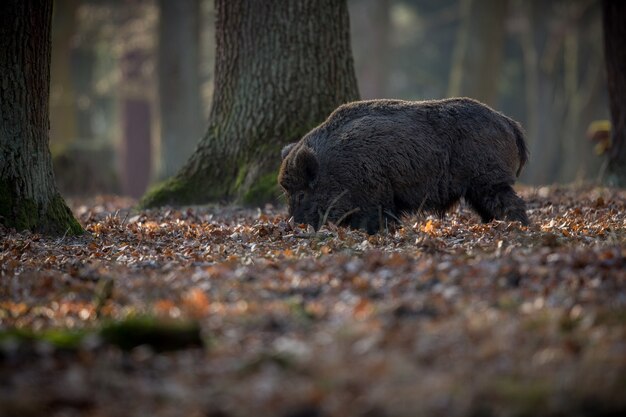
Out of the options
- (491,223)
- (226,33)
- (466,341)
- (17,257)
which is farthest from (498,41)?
(466,341)

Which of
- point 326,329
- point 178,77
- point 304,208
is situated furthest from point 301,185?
point 178,77

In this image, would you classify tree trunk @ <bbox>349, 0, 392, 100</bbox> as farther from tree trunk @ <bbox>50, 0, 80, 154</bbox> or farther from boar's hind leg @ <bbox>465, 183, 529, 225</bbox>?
boar's hind leg @ <bbox>465, 183, 529, 225</bbox>

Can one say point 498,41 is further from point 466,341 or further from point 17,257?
point 466,341

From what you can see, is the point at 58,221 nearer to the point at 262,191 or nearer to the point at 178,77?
the point at 262,191

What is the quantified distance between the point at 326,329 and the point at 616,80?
482 inches

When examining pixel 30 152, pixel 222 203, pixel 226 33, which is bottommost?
pixel 222 203

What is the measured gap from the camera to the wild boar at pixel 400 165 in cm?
1038

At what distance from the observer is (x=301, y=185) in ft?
34.1

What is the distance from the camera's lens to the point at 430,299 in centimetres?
637

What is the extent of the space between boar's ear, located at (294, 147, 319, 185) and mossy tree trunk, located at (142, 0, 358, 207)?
9.32ft

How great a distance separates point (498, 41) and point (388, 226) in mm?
18645

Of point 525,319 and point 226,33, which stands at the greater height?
point 226,33

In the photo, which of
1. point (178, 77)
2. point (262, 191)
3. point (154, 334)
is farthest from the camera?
point (178, 77)

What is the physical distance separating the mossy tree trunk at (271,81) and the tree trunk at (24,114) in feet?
11.7
